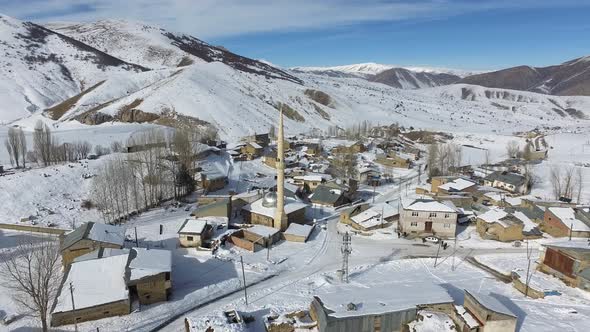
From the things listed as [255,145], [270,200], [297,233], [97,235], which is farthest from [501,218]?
[255,145]

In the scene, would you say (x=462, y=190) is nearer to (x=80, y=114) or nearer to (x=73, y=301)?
(x=73, y=301)

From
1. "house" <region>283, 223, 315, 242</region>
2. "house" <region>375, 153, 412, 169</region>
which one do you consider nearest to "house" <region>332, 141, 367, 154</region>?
"house" <region>375, 153, 412, 169</region>

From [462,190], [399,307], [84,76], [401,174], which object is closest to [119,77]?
[84,76]

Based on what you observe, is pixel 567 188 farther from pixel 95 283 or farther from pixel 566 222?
pixel 95 283

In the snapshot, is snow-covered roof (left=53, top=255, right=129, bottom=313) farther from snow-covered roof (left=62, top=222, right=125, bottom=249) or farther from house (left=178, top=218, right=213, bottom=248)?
house (left=178, top=218, right=213, bottom=248)

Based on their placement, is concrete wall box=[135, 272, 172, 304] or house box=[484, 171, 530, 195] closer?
concrete wall box=[135, 272, 172, 304]

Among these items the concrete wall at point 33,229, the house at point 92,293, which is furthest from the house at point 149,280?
the concrete wall at point 33,229
